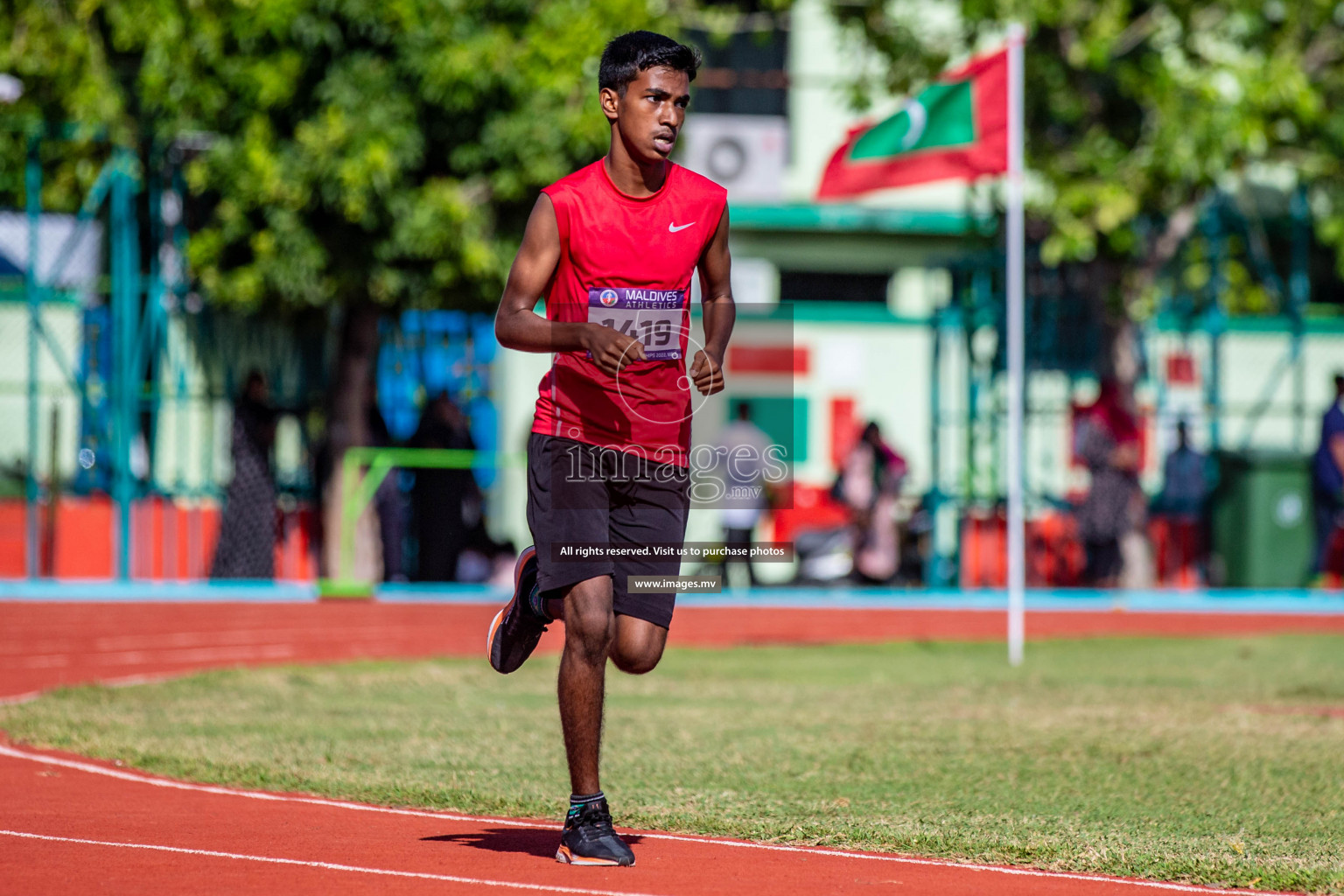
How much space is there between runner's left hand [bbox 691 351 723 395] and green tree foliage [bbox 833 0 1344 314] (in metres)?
15.0

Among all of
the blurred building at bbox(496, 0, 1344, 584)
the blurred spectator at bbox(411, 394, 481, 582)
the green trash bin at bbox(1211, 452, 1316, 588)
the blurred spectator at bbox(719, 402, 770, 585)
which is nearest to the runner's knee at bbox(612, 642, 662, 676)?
the blurred spectator at bbox(719, 402, 770, 585)

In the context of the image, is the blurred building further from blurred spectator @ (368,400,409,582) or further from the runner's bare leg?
the runner's bare leg

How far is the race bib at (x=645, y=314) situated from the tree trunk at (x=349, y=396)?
1466cm

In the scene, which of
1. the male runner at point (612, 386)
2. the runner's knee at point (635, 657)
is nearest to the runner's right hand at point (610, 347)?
the male runner at point (612, 386)

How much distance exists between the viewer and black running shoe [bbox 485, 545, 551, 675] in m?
6.53

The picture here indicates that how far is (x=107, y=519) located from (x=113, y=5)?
207 inches

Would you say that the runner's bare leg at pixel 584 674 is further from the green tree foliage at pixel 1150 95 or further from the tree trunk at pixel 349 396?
the green tree foliage at pixel 1150 95

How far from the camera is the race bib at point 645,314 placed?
6277mm

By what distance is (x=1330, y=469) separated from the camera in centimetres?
2138

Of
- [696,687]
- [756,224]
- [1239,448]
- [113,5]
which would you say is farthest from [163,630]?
[756,224]

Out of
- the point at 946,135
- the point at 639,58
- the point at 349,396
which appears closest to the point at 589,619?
the point at 639,58

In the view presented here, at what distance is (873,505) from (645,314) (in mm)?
15151

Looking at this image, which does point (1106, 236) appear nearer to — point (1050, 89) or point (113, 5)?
point (1050, 89)

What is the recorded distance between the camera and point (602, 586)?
625 centimetres
